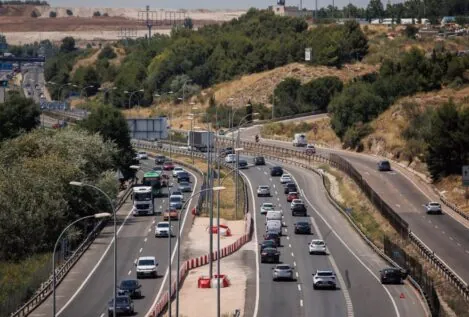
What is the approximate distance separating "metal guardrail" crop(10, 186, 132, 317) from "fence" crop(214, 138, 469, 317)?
1642 centimetres

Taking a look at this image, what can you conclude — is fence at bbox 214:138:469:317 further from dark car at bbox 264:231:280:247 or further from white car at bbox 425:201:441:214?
dark car at bbox 264:231:280:247

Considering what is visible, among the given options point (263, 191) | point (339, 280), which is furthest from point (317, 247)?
point (263, 191)

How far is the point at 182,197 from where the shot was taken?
10294 cm

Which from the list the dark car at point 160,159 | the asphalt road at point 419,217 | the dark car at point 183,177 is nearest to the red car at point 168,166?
the dark car at point 160,159

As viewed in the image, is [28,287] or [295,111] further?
[295,111]

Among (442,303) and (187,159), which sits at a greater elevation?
(442,303)

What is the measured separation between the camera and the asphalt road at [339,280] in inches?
2361

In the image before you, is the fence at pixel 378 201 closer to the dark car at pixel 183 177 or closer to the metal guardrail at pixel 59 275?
the dark car at pixel 183 177

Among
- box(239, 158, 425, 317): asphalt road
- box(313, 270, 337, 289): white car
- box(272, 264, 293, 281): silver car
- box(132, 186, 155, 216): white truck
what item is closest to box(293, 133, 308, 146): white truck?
box(239, 158, 425, 317): asphalt road

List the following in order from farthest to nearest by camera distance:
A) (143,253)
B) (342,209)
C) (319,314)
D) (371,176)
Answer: (371,176)
(342,209)
(143,253)
(319,314)

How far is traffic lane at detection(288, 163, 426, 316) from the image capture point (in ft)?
200

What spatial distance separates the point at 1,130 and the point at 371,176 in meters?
39.9

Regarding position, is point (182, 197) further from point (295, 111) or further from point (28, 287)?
point (295, 111)

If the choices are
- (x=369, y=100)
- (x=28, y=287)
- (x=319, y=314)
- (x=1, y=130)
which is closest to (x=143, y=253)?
(x=28, y=287)
